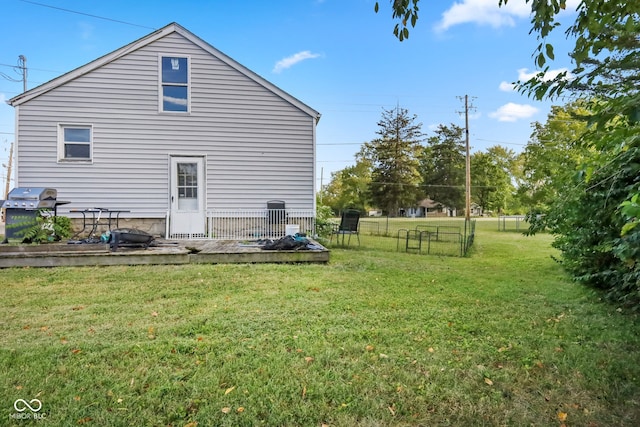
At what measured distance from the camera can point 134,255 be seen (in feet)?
20.1

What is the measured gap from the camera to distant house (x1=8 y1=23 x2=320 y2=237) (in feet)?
28.1

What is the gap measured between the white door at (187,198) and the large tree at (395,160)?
3619cm

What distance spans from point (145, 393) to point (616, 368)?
3.14m

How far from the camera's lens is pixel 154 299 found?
163 inches

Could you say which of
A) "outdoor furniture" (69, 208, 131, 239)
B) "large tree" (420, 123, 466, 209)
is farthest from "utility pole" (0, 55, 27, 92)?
"large tree" (420, 123, 466, 209)

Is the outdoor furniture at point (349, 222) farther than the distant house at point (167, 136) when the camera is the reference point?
Yes

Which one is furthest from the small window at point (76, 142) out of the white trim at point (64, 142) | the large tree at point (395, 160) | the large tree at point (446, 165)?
the large tree at point (446, 165)

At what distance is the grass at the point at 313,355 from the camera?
1949 mm

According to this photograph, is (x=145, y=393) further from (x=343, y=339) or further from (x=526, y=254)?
(x=526, y=254)

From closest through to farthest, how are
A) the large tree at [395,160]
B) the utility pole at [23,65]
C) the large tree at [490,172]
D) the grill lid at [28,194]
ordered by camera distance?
the grill lid at [28,194]
the utility pole at [23,65]
the large tree at [395,160]
the large tree at [490,172]

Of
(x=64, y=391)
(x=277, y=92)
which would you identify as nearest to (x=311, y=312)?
(x=64, y=391)

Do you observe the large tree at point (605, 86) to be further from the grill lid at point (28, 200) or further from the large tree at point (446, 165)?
the large tree at point (446, 165)

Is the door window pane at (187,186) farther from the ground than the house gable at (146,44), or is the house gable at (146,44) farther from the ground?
the house gable at (146,44)

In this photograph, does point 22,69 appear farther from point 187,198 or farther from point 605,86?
point 605,86
